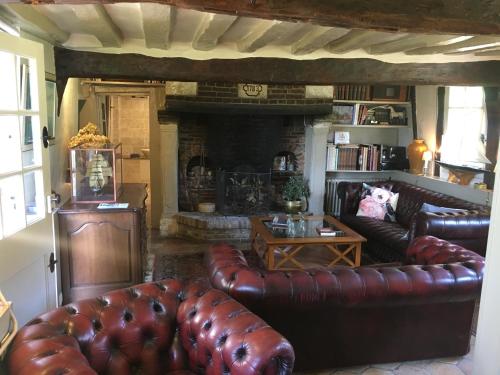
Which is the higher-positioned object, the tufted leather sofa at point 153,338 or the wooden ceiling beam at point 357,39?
the wooden ceiling beam at point 357,39

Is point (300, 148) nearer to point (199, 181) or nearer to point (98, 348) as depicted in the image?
point (199, 181)

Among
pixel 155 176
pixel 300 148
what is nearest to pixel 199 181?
pixel 155 176

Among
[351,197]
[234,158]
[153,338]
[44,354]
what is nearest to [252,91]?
[234,158]

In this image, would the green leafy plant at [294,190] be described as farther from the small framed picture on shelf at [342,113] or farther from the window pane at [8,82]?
the window pane at [8,82]

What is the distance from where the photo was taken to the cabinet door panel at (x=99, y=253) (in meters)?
3.15

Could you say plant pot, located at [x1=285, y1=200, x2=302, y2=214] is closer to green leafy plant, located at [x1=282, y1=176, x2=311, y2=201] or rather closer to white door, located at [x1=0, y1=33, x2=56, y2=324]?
green leafy plant, located at [x1=282, y1=176, x2=311, y2=201]

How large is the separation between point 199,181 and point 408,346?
11.9 feet

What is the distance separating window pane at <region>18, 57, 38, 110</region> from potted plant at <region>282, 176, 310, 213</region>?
3512 mm

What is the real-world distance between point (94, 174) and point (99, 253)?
2.02ft

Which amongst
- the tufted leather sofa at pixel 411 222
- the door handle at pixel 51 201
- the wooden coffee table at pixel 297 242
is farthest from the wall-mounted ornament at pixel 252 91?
the door handle at pixel 51 201

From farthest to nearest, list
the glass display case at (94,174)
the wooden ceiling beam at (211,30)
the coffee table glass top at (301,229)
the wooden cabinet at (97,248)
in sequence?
1. the coffee table glass top at (301,229)
2. the glass display case at (94,174)
3. the wooden cabinet at (97,248)
4. the wooden ceiling beam at (211,30)

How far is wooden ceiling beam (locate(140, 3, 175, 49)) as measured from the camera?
2.47 m

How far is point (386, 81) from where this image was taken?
376 centimetres

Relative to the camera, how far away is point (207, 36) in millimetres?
3238
